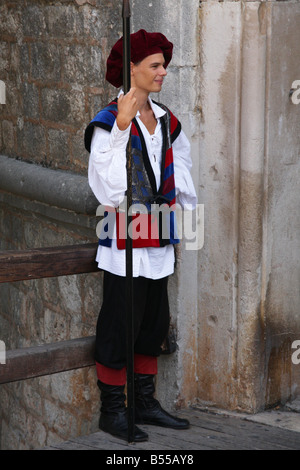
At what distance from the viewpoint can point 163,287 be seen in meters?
4.27

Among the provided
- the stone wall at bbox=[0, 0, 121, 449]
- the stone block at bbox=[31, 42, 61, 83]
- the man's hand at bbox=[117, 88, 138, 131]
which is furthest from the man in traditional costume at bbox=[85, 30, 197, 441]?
the stone block at bbox=[31, 42, 61, 83]

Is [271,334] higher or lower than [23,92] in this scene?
lower

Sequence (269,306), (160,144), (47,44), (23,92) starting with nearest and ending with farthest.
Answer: (160,144), (269,306), (47,44), (23,92)

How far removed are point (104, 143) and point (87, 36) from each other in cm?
122

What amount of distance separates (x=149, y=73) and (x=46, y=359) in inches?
55.6

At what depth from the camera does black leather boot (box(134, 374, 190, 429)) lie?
4379 mm

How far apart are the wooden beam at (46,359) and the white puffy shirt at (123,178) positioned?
465 millimetres

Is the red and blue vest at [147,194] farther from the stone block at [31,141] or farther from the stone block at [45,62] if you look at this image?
the stone block at [31,141]

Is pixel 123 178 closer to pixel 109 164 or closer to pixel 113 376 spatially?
pixel 109 164

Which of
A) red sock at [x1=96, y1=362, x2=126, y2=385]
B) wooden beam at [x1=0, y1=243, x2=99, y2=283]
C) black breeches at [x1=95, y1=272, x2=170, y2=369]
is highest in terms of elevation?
wooden beam at [x1=0, y1=243, x2=99, y2=283]

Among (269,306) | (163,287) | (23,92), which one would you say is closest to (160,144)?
(163,287)

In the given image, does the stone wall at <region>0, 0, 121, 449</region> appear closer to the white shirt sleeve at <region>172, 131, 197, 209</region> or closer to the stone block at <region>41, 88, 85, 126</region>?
the stone block at <region>41, 88, 85, 126</region>

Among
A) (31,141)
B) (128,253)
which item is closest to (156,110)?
(128,253)

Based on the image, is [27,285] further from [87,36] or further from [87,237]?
[87,36]
